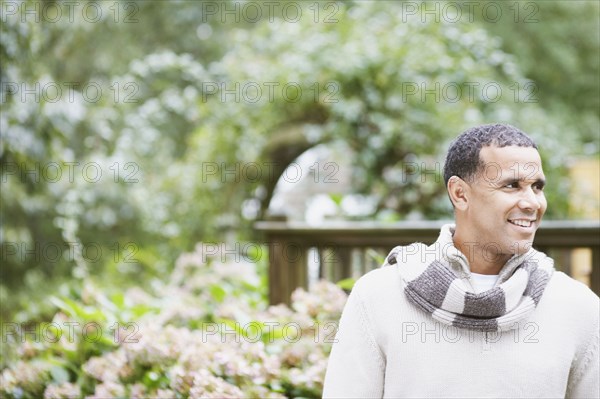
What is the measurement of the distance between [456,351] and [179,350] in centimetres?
153

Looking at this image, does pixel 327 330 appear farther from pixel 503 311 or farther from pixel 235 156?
pixel 235 156

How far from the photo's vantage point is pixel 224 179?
6738 mm

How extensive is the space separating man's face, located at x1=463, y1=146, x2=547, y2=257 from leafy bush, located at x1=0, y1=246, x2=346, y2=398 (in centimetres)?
118

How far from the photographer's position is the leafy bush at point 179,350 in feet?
9.29

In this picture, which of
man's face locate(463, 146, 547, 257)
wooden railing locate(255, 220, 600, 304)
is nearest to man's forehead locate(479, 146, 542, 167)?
man's face locate(463, 146, 547, 257)

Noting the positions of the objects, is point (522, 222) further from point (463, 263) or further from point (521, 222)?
point (463, 263)

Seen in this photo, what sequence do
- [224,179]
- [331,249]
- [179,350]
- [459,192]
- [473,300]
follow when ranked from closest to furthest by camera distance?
1. [473,300]
2. [459,192]
3. [179,350]
4. [331,249]
5. [224,179]

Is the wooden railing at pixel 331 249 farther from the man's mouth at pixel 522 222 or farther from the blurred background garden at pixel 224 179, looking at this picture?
the man's mouth at pixel 522 222

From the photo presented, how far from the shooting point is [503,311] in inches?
68.5

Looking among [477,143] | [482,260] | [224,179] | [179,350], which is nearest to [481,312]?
[482,260]

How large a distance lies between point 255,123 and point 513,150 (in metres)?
4.79

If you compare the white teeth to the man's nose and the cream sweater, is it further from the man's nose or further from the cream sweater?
the cream sweater

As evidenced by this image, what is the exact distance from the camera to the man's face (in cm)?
175

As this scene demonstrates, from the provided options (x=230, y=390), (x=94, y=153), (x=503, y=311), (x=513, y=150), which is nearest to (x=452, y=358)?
(x=503, y=311)
